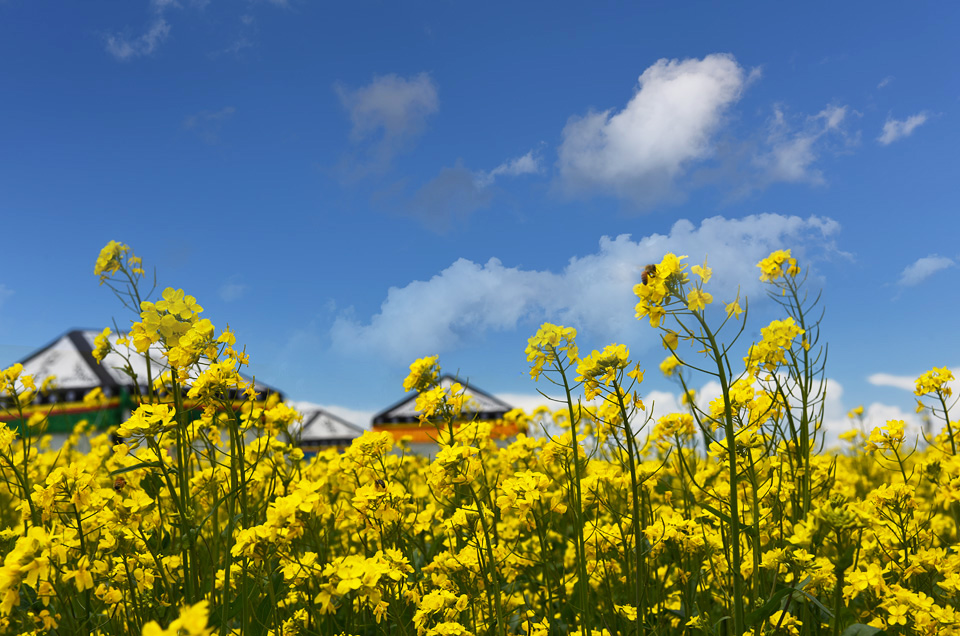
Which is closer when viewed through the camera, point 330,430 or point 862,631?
point 862,631

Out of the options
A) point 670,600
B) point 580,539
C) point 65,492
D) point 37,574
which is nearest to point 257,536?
point 37,574

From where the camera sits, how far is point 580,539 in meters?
2.25

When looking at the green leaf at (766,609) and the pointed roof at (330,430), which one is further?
the pointed roof at (330,430)

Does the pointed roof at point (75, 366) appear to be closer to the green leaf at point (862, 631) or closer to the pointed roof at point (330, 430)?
the pointed roof at point (330, 430)

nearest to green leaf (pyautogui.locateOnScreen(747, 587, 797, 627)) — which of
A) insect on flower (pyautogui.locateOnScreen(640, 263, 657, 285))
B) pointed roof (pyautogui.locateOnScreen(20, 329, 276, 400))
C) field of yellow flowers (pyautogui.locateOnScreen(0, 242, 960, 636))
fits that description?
field of yellow flowers (pyautogui.locateOnScreen(0, 242, 960, 636))

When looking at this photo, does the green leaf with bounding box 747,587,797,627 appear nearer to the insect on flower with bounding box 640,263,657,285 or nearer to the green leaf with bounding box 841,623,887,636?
the green leaf with bounding box 841,623,887,636

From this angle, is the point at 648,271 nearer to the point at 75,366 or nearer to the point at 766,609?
the point at 766,609

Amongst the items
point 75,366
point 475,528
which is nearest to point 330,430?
point 75,366

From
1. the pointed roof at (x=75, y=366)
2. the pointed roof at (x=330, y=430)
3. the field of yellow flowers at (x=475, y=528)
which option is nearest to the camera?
the field of yellow flowers at (x=475, y=528)

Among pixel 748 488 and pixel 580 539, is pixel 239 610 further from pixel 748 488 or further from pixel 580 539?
pixel 748 488

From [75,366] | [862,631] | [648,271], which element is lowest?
[862,631]

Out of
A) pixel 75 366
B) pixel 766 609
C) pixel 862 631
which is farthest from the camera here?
pixel 75 366

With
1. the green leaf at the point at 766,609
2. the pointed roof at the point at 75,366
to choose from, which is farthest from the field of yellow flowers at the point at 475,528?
the pointed roof at the point at 75,366

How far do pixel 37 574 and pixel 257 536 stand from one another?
0.58m
